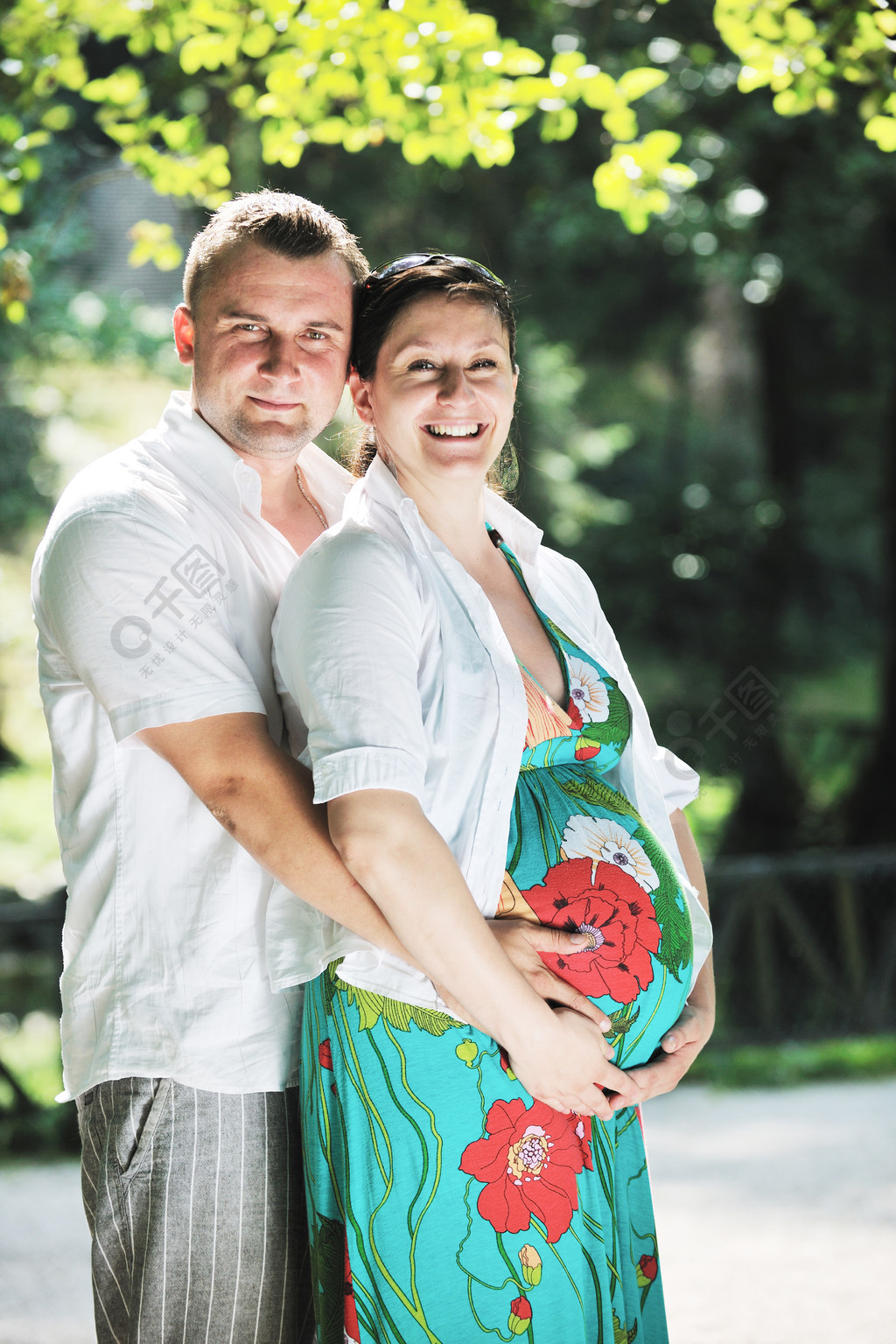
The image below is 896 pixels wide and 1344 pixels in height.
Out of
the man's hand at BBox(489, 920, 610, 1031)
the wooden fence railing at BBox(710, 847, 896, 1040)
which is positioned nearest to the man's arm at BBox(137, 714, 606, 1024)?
the man's hand at BBox(489, 920, 610, 1031)

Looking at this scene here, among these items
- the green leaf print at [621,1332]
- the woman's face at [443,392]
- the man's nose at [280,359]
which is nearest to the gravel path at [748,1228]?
the green leaf print at [621,1332]

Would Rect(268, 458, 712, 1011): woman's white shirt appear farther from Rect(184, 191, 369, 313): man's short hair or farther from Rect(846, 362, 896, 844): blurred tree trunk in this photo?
Rect(846, 362, 896, 844): blurred tree trunk

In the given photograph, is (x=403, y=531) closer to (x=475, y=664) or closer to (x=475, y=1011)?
(x=475, y=664)

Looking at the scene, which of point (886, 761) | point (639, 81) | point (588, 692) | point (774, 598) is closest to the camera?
point (588, 692)

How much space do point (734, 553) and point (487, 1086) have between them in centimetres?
677

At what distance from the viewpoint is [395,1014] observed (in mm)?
1721

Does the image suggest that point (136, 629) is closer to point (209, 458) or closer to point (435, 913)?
point (209, 458)

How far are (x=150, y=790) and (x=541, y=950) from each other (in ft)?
2.11

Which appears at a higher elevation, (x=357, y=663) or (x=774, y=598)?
(x=774, y=598)

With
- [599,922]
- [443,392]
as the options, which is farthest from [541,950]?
[443,392]

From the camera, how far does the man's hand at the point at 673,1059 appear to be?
183 cm

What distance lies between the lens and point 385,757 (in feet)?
5.22

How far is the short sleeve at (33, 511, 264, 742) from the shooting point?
1745mm

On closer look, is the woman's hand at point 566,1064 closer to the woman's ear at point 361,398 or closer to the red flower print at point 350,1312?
the red flower print at point 350,1312
